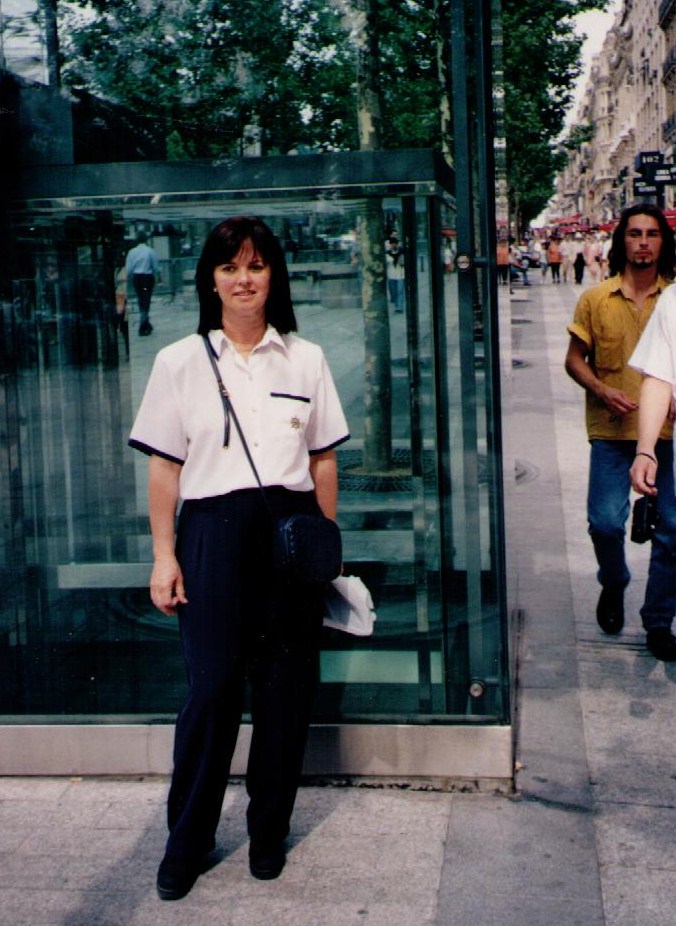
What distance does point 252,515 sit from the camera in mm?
3416

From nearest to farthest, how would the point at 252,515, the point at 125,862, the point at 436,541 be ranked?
the point at 252,515, the point at 125,862, the point at 436,541

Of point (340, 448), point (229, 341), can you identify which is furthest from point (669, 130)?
point (229, 341)

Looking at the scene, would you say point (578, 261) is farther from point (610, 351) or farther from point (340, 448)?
point (340, 448)

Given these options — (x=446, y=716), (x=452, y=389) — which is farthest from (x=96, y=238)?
(x=446, y=716)

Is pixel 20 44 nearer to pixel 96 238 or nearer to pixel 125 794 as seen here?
pixel 96 238

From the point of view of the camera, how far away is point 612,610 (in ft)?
19.1

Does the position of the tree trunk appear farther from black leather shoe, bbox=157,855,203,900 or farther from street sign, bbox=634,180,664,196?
street sign, bbox=634,180,664,196

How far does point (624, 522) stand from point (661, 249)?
44.6 inches

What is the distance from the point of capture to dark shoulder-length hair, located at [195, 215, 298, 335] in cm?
341

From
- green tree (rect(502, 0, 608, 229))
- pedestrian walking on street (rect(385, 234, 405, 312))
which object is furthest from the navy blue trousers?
green tree (rect(502, 0, 608, 229))

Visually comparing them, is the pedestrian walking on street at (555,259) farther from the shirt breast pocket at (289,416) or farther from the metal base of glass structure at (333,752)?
the shirt breast pocket at (289,416)

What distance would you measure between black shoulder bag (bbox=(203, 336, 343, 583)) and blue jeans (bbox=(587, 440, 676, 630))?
2283mm

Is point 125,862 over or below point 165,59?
below

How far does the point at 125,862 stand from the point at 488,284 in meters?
1.98
